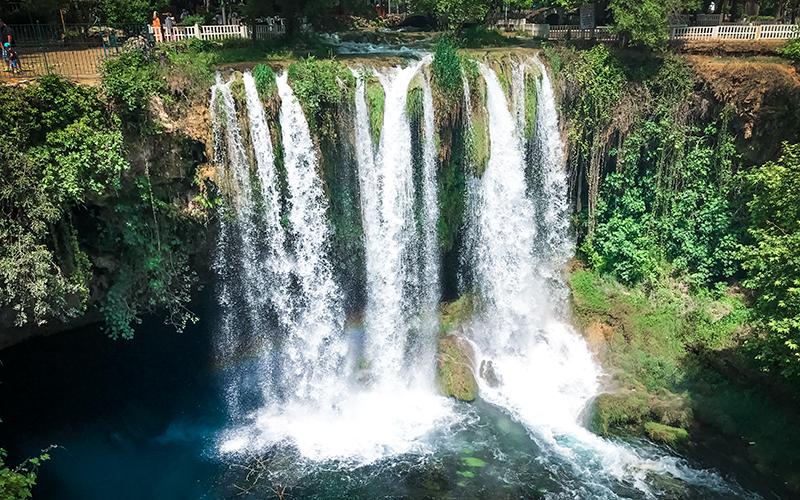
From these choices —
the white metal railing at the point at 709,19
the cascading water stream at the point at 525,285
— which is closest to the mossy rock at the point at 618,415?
the cascading water stream at the point at 525,285

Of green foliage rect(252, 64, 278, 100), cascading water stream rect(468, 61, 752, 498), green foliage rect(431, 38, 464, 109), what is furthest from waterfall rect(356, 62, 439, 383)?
green foliage rect(252, 64, 278, 100)

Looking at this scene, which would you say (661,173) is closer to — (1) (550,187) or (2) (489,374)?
(1) (550,187)

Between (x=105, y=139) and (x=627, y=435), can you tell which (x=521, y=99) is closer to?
(x=627, y=435)

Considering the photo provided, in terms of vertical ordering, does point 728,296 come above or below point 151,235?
below

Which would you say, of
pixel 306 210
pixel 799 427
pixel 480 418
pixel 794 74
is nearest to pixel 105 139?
pixel 306 210

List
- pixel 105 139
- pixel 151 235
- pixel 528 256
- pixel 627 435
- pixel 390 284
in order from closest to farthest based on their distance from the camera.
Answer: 1. pixel 105 139
2. pixel 151 235
3. pixel 627 435
4. pixel 390 284
5. pixel 528 256

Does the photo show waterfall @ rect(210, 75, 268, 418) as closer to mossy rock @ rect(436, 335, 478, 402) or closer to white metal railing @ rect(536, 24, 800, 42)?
mossy rock @ rect(436, 335, 478, 402)
